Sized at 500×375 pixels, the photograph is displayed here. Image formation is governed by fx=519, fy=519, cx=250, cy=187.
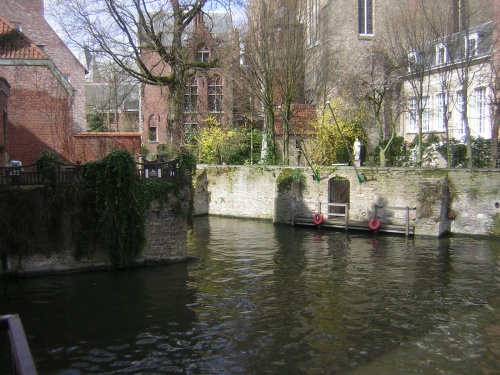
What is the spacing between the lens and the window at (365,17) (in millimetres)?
36188

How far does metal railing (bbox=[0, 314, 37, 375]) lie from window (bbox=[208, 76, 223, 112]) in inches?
1209

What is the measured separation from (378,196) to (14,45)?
16187mm

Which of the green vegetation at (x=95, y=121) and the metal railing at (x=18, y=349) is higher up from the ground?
the green vegetation at (x=95, y=121)

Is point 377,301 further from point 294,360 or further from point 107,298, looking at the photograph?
point 107,298

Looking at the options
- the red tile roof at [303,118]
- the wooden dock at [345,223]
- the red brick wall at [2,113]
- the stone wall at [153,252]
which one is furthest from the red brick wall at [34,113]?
the red tile roof at [303,118]

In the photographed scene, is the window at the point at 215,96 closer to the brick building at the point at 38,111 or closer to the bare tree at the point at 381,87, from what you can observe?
the bare tree at the point at 381,87

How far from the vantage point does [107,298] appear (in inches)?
447

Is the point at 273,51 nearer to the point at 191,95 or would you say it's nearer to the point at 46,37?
the point at 191,95

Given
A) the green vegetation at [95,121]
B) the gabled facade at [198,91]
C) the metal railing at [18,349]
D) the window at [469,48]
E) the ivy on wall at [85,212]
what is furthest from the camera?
the green vegetation at [95,121]

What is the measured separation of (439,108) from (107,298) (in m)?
23.3

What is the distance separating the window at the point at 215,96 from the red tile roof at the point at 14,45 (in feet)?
44.5

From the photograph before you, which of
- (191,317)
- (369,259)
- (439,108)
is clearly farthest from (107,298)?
(439,108)

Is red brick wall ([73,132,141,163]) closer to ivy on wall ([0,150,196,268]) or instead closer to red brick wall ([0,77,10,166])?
red brick wall ([0,77,10,166])

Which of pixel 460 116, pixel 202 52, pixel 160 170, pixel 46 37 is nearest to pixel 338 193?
pixel 460 116
